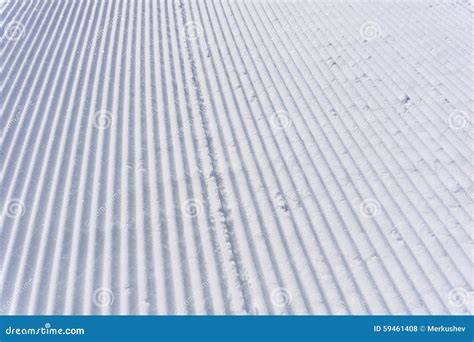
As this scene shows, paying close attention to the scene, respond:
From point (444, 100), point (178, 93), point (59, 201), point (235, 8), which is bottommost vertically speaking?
point (59, 201)

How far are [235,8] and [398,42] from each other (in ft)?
6.04

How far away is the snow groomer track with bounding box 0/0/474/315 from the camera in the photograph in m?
2.20

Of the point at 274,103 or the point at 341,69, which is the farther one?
the point at 341,69

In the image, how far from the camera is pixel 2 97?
3344mm

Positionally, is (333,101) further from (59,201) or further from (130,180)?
(59,201)

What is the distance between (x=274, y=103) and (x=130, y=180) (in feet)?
4.38

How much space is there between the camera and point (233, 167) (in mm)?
2816

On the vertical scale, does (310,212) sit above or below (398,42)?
below

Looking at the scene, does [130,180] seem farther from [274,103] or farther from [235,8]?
[235,8]

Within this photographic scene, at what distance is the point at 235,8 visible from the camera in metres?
4.94

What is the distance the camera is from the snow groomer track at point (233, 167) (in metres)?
2.20
